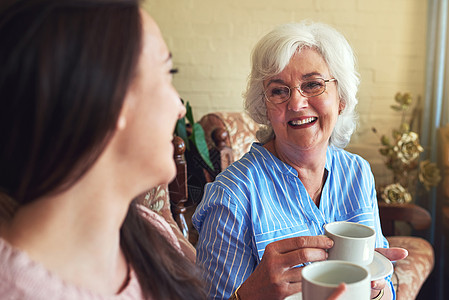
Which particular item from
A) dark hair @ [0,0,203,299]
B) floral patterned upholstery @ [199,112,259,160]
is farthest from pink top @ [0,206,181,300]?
floral patterned upholstery @ [199,112,259,160]

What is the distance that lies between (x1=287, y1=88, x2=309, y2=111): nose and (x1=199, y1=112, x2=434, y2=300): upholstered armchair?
1059 mm

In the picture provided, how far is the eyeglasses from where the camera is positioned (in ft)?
4.29

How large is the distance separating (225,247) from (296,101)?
0.45 metres

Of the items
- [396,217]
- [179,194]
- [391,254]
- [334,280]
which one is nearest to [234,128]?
[179,194]

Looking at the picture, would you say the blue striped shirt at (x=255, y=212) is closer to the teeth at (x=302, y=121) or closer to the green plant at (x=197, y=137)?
the teeth at (x=302, y=121)

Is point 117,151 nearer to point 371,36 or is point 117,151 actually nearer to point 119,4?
point 119,4

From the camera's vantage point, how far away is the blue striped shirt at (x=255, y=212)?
1171 mm

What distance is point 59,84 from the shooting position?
0.54 meters

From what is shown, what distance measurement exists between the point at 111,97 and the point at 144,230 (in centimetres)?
35

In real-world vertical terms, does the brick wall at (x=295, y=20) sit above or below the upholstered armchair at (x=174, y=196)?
above

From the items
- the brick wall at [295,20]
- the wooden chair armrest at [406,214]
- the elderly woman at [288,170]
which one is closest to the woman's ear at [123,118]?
the elderly woman at [288,170]

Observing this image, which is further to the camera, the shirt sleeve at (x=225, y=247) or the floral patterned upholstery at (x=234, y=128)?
the floral patterned upholstery at (x=234, y=128)

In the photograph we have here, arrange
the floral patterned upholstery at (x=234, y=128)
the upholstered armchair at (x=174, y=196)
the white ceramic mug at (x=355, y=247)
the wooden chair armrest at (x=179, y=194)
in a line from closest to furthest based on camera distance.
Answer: the white ceramic mug at (x=355, y=247)
the upholstered armchair at (x=174, y=196)
the wooden chair armrest at (x=179, y=194)
the floral patterned upholstery at (x=234, y=128)

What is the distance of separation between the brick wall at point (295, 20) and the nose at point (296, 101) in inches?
68.2
